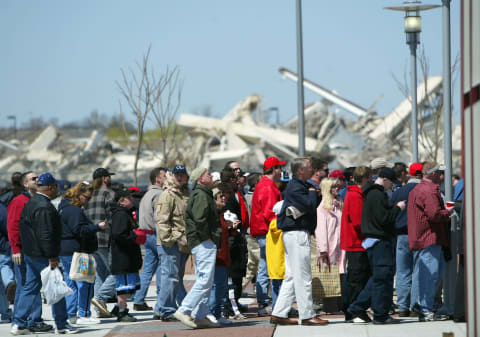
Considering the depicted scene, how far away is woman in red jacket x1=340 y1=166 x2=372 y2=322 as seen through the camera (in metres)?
9.34

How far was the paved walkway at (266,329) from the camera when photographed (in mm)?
8688

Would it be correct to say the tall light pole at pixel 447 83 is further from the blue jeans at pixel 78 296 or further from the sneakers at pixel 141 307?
the blue jeans at pixel 78 296

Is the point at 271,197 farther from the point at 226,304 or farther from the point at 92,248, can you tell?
the point at 92,248

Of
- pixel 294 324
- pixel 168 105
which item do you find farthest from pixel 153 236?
pixel 168 105

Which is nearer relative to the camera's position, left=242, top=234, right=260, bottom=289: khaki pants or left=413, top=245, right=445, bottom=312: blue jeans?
left=413, top=245, right=445, bottom=312: blue jeans

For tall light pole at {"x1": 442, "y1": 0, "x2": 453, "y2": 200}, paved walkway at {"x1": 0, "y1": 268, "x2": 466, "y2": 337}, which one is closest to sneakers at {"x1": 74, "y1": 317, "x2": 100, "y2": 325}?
paved walkway at {"x1": 0, "y1": 268, "x2": 466, "y2": 337}

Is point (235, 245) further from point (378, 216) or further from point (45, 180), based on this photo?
point (45, 180)

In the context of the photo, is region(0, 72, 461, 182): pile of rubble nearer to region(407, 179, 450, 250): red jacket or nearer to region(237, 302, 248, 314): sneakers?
region(237, 302, 248, 314): sneakers

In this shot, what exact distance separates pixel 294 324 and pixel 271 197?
1.91m

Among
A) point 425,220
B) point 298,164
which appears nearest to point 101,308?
point 298,164

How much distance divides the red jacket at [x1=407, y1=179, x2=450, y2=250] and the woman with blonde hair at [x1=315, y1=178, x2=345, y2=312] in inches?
43.8

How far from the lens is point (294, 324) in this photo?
9.49m

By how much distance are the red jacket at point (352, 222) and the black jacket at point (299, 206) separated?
1.44ft

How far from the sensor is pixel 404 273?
33.1 ft
